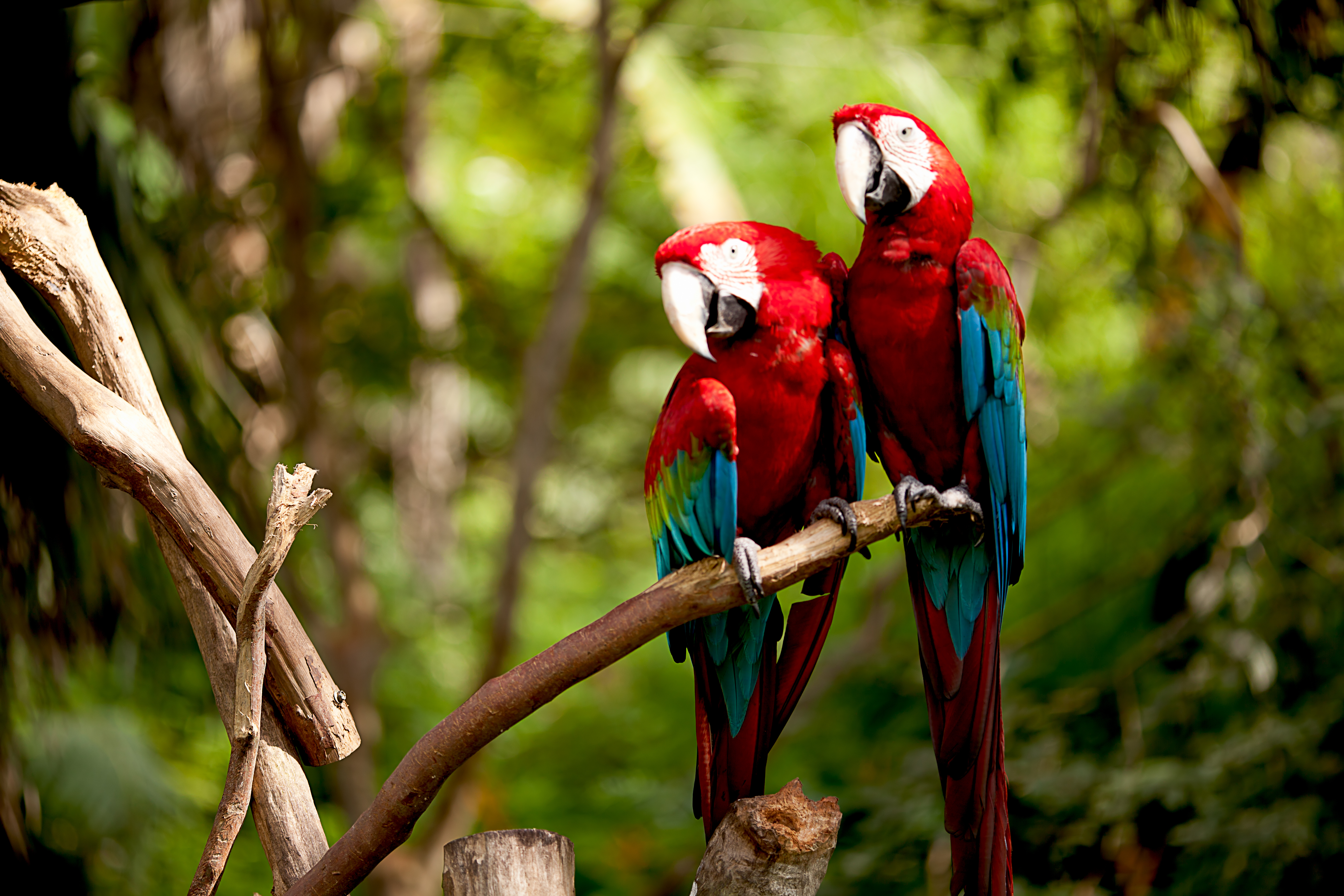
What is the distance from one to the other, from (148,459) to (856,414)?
0.85 metres

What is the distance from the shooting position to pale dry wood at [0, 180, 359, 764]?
1.27m

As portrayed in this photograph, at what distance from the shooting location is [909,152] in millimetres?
1228

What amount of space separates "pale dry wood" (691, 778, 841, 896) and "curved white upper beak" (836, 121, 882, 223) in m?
0.68

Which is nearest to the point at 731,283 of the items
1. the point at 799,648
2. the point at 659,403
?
the point at 799,648

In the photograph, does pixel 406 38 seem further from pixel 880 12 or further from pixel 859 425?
pixel 859 425

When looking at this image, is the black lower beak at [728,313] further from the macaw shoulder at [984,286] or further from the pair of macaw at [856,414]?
the macaw shoulder at [984,286]

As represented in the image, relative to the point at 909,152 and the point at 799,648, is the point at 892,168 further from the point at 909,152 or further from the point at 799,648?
the point at 799,648

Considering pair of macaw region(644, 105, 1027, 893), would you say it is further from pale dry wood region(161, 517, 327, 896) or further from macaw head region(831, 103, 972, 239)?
pale dry wood region(161, 517, 327, 896)

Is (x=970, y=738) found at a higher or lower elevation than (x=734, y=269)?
lower

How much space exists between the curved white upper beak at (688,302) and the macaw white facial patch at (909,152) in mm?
257

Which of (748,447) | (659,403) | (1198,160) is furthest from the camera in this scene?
(659,403)

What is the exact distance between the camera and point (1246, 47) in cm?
236

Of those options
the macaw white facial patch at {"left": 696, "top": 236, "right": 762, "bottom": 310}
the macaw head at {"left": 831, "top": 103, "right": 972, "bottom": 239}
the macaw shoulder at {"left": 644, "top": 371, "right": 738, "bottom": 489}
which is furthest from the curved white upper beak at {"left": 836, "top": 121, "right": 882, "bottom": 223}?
the macaw shoulder at {"left": 644, "top": 371, "right": 738, "bottom": 489}

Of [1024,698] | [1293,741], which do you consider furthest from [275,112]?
[1293,741]
